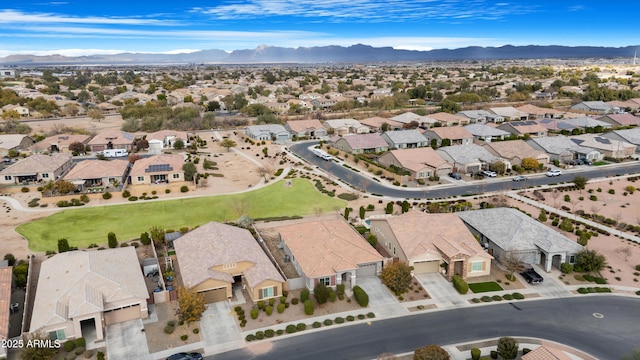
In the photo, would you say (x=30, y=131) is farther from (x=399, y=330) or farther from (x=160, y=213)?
(x=399, y=330)

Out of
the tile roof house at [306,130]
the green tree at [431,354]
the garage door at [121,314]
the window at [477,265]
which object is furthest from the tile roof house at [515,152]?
the garage door at [121,314]

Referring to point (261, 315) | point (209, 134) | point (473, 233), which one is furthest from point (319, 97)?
point (261, 315)

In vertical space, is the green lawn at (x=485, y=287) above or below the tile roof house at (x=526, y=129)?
below

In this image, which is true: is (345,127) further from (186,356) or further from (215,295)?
(186,356)

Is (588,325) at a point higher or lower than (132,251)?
lower

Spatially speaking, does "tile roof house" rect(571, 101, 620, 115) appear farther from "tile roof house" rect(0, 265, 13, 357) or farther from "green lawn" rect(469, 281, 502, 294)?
"tile roof house" rect(0, 265, 13, 357)

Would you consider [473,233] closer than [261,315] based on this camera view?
No

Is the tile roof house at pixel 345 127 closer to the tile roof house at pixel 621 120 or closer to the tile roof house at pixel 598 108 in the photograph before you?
the tile roof house at pixel 621 120

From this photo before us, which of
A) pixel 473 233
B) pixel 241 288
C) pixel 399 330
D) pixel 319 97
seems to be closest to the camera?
pixel 399 330
